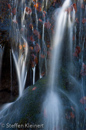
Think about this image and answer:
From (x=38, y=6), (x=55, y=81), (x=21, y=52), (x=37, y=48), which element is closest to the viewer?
(x=55, y=81)

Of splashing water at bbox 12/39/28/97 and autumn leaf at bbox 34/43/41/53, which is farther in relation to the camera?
autumn leaf at bbox 34/43/41/53

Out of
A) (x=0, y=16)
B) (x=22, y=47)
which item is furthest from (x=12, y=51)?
(x=0, y=16)

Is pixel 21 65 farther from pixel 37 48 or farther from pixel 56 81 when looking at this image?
pixel 56 81

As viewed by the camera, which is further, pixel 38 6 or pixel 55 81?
pixel 38 6

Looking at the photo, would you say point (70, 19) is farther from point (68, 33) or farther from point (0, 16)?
point (0, 16)

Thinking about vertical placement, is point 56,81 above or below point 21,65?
below

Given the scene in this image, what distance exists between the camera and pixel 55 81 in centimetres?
376

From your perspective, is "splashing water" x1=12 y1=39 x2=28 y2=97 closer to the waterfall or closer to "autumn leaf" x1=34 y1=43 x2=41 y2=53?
"autumn leaf" x1=34 y1=43 x2=41 y2=53

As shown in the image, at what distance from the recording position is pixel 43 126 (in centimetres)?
257

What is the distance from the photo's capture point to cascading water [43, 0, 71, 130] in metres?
2.67

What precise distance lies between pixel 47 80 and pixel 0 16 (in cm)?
259

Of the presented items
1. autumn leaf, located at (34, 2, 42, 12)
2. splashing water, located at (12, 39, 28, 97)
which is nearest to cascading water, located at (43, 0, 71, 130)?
autumn leaf, located at (34, 2, 42, 12)

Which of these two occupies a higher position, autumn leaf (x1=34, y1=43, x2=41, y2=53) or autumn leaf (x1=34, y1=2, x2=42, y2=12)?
autumn leaf (x1=34, y1=2, x2=42, y2=12)

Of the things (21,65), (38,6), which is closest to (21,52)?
(21,65)
